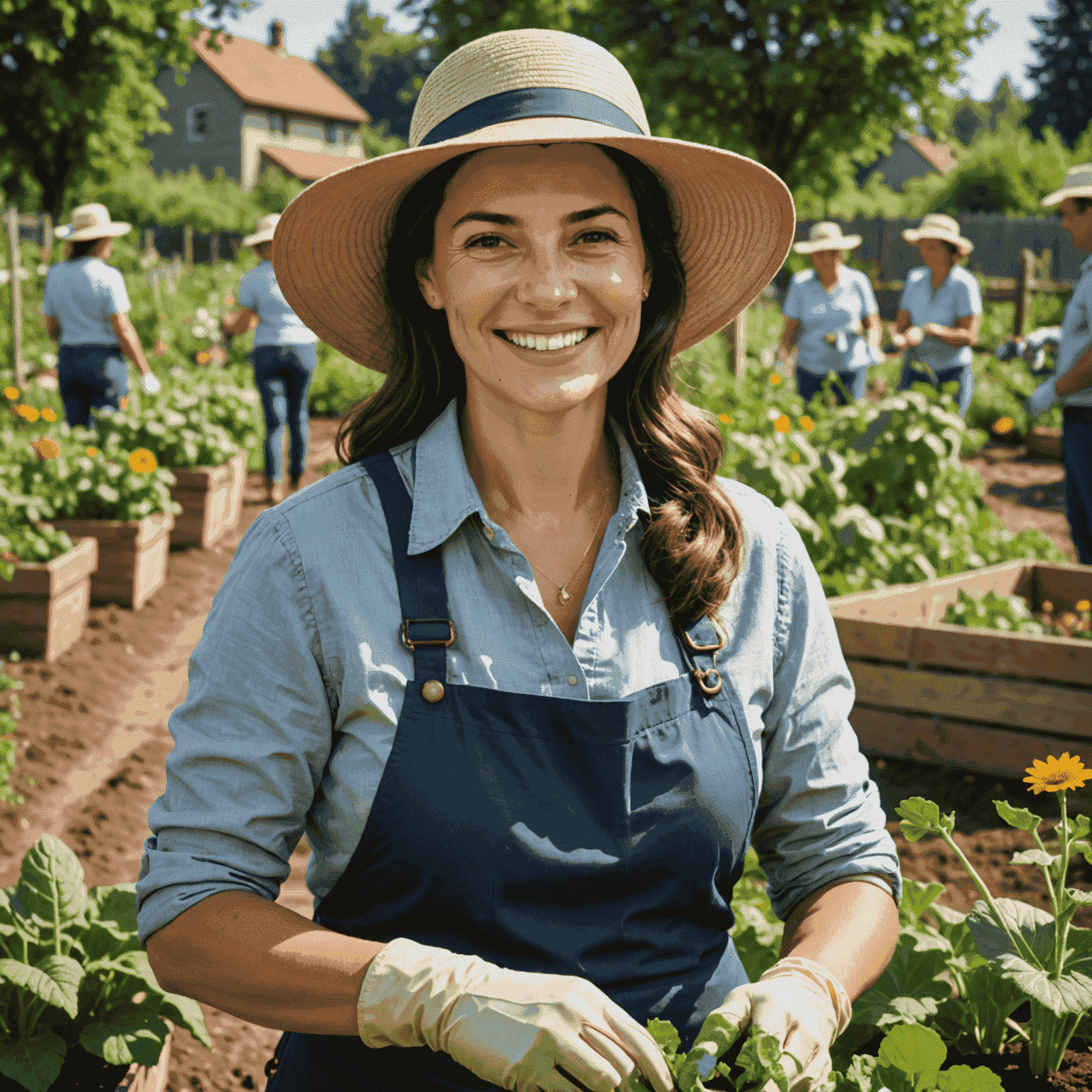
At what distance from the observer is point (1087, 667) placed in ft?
11.3

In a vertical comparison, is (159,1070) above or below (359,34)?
below

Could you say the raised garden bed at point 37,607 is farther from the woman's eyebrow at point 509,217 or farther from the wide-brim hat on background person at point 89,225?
the woman's eyebrow at point 509,217

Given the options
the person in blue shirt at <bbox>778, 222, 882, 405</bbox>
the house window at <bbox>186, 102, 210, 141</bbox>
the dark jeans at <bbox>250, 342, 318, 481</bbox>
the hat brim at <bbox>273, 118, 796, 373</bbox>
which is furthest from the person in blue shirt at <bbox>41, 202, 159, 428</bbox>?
the house window at <bbox>186, 102, 210, 141</bbox>

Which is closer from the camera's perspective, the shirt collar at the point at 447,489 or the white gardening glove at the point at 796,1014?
the white gardening glove at the point at 796,1014

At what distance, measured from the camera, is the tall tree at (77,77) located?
1148 centimetres

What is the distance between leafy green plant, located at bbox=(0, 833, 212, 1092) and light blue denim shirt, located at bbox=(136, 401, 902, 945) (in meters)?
0.73

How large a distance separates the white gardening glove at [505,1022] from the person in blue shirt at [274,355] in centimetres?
608

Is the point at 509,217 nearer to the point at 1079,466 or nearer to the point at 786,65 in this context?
the point at 1079,466

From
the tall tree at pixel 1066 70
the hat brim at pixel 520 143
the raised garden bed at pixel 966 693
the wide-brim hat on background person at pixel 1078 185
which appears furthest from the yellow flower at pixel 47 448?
the tall tree at pixel 1066 70

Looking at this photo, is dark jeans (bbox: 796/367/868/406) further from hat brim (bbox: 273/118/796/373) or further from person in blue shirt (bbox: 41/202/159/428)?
hat brim (bbox: 273/118/796/373)

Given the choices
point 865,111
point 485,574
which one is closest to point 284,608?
point 485,574

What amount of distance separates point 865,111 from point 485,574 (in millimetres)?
11449

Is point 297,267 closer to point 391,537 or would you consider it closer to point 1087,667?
point 391,537

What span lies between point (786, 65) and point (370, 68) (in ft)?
244
